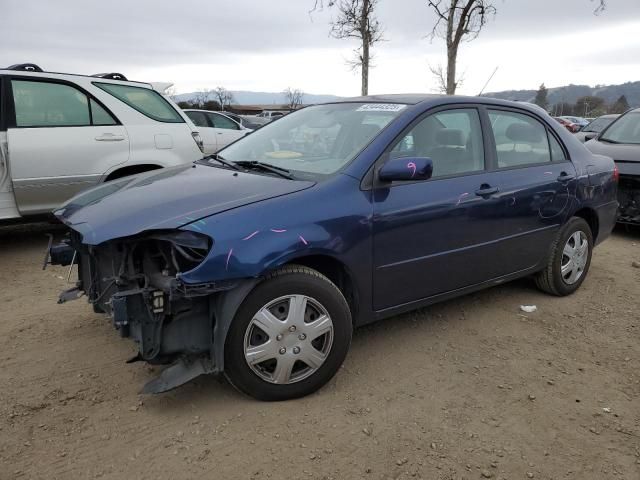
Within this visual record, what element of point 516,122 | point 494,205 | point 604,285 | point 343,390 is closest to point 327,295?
point 343,390

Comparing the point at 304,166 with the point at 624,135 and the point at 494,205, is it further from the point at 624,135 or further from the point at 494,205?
the point at 624,135

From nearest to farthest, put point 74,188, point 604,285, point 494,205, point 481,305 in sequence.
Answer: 1. point 494,205
2. point 481,305
3. point 604,285
4. point 74,188

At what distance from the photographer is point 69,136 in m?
5.56

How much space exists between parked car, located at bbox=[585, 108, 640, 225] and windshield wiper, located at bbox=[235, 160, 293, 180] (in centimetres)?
522

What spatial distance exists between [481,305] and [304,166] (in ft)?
6.66

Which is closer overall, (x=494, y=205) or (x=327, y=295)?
(x=327, y=295)

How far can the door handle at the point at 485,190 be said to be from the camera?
146 inches

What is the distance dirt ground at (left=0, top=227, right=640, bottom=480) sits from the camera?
2482 mm

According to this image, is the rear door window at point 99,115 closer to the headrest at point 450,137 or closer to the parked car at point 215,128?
the headrest at point 450,137

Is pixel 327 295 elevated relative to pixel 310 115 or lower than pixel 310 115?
lower

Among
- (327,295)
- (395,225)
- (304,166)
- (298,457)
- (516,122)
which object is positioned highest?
(516,122)

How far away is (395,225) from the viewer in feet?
10.6

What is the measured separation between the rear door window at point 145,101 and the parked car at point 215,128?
3.82m

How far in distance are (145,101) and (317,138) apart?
3.36 metres
